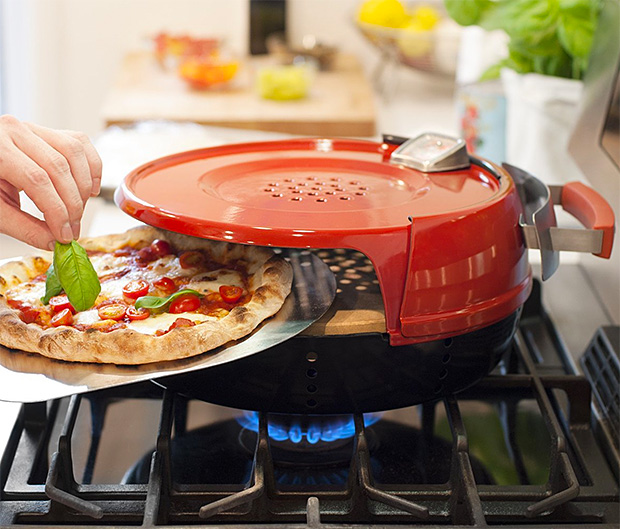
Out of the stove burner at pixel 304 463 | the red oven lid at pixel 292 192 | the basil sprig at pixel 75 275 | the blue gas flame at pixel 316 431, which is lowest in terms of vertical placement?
the stove burner at pixel 304 463

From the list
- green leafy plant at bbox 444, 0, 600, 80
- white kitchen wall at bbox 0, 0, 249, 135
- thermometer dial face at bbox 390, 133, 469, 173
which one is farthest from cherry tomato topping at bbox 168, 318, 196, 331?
white kitchen wall at bbox 0, 0, 249, 135

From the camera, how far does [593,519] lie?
2.37ft

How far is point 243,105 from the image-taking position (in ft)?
7.88

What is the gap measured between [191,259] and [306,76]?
5.68ft

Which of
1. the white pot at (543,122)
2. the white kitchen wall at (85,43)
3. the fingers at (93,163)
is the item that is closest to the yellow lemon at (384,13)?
the white kitchen wall at (85,43)

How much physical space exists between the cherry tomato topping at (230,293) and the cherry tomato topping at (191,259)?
2.8 inches

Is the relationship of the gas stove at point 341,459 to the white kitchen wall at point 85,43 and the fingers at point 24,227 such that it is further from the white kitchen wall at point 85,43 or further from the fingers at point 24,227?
the white kitchen wall at point 85,43

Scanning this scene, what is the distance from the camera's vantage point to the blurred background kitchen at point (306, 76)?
1.37 meters

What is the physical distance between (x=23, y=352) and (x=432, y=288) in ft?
1.16

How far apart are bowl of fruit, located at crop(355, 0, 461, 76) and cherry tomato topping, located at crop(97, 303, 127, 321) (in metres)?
1.90

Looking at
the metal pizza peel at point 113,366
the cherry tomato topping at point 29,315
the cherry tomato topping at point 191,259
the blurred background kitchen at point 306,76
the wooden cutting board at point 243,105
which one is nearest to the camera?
the metal pizza peel at point 113,366

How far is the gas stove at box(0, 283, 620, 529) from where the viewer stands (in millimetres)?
702

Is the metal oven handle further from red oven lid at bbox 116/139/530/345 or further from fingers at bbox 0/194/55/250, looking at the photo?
fingers at bbox 0/194/55/250

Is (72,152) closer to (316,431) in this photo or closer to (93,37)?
(316,431)
